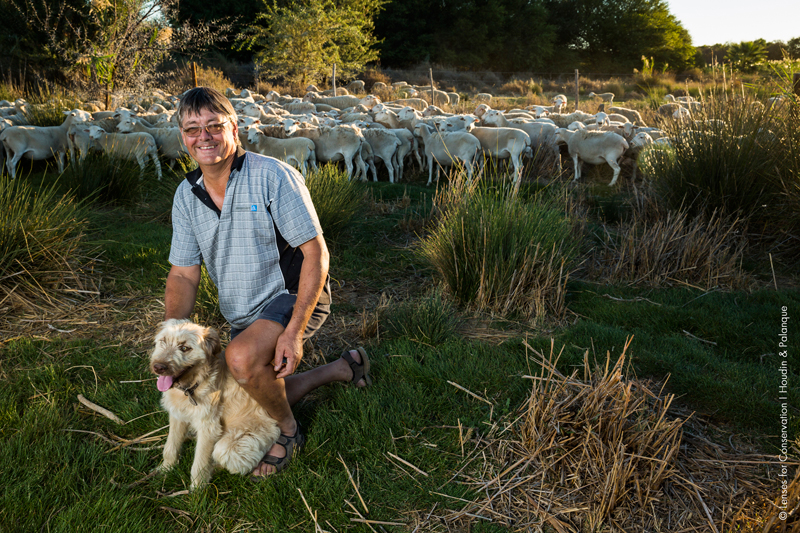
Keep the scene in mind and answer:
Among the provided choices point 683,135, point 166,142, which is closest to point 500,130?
point 683,135

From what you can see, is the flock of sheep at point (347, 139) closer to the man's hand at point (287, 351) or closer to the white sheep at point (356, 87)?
the man's hand at point (287, 351)

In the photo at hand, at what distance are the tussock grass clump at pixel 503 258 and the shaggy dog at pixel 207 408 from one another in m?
2.33

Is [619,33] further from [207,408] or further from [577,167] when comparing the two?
[207,408]

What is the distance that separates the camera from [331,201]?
591 cm

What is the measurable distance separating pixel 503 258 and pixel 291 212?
240 cm

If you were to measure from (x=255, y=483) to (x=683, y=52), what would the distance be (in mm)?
52852

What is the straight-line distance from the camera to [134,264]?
17.9ft

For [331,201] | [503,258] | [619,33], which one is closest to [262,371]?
[503,258]

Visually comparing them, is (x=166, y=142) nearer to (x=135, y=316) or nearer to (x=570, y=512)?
(x=135, y=316)

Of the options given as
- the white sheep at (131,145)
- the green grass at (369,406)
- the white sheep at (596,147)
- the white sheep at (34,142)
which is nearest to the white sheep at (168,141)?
the white sheep at (131,145)

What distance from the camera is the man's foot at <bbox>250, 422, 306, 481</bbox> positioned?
2.72 m

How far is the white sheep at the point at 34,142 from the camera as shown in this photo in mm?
8945

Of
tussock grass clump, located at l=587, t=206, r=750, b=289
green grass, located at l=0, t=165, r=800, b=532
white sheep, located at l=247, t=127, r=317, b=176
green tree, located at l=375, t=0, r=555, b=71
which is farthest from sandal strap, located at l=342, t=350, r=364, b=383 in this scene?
green tree, located at l=375, t=0, r=555, b=71

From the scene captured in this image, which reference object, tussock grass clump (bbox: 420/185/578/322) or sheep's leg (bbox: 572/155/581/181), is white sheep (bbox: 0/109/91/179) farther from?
sheep's leg (bbox: 572/155/581/181)
